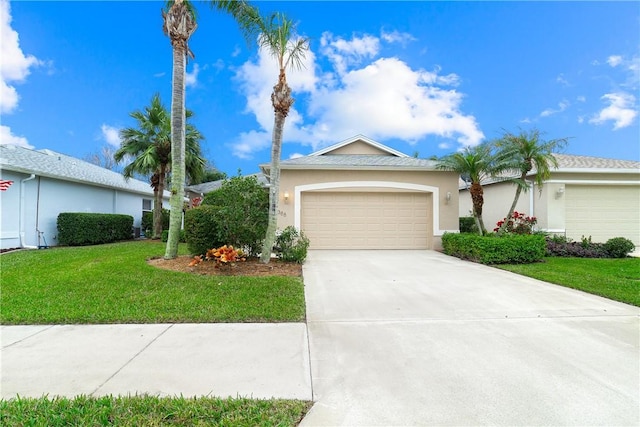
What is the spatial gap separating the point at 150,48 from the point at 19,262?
860cm

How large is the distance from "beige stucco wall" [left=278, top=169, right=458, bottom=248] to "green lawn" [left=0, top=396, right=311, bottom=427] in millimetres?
8665

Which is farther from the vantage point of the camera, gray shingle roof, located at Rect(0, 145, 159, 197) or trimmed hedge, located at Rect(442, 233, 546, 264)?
gray shingle roof, located at Rect(0, 145, 159, 197)

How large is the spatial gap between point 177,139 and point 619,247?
14378 millimetres

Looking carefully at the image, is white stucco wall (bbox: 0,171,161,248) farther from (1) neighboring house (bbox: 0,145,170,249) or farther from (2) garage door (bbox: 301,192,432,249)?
(2) garage door (bbox: 301,192,432,249)

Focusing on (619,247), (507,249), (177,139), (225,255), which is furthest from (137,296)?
(619,247)

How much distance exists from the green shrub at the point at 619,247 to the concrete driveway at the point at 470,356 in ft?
21.5

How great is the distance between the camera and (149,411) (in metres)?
2.23

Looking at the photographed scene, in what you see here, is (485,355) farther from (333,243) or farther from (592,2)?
(592,2)

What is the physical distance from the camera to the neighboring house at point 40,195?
35.0ft

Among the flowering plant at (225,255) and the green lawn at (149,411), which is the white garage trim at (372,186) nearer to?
the flowering plant at (225,255)

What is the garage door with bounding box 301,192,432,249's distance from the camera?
1135 centimetres

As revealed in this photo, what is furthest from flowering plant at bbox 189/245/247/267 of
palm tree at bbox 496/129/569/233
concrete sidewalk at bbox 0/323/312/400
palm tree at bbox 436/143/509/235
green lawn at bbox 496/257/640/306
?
palm tree at bbox 496/129/569/233

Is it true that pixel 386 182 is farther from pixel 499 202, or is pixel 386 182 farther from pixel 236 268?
pixel 499 202

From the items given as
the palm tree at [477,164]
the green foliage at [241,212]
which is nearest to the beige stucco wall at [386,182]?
the palm tree at [477,164]
